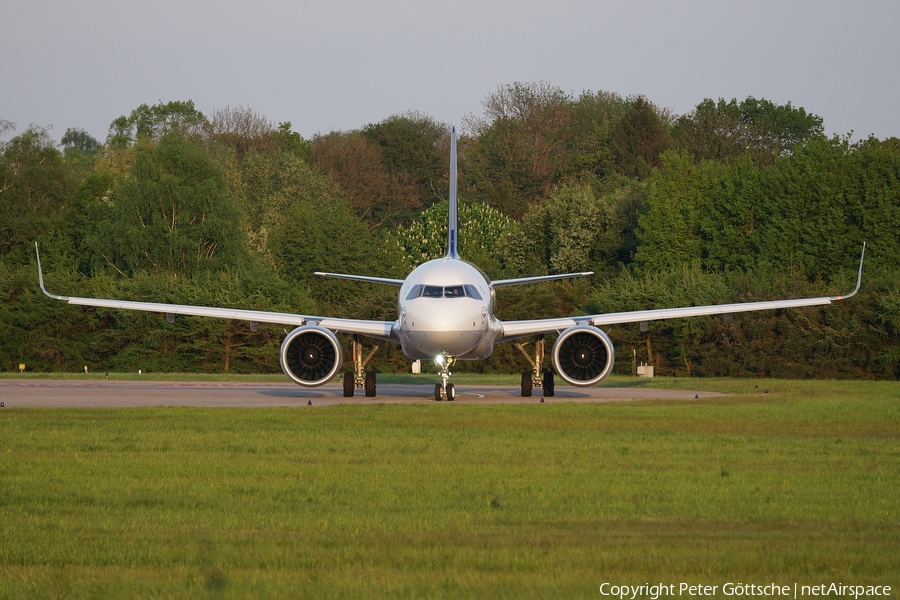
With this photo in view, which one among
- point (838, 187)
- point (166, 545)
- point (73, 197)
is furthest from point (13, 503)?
point (73, 197)

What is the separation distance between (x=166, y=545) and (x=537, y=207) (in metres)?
64.6

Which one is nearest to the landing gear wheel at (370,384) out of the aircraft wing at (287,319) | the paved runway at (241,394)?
the paved runway at (241,394)

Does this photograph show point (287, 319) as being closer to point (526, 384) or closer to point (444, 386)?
point (444, 386)

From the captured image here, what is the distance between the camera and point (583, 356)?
29.1 m

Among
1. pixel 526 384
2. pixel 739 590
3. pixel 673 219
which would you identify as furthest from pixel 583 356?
pixel 673 219

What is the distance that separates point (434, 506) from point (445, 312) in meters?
15.2

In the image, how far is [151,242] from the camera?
6412 cm

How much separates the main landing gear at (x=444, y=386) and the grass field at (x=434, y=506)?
685cm

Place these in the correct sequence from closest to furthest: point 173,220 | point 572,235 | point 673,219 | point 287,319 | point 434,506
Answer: point 434,506, point 287,319, point 173,220, point 673,219, point 572,235

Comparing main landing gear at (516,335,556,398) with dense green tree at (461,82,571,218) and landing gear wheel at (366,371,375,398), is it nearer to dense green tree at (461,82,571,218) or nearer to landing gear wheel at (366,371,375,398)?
landing gear wheel at (366,371,375,398)

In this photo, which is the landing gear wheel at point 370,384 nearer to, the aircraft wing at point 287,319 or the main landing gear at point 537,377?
the aircraft wing at point 287,319

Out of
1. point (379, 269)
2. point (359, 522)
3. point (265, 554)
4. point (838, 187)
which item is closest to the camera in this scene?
point (265, 554)

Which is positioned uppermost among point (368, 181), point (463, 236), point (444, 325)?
point (368, 181)

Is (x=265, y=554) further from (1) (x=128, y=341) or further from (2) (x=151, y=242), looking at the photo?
(2) (x=151, y=242)
